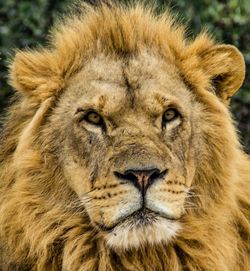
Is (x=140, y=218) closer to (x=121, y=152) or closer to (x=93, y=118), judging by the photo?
(x=121, y=152)

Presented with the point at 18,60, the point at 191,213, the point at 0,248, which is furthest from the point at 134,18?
the point at 0,248

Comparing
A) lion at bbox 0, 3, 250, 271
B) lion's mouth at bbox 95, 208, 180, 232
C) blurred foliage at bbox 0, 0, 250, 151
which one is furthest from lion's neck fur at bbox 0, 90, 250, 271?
blurred foliage at bbox 0, 0, 250, 151

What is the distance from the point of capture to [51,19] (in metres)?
8.02

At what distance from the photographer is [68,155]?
531cm

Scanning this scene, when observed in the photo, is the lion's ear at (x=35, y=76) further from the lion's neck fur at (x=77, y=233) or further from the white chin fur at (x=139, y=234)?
the white chin fur at (x=139, y=234)

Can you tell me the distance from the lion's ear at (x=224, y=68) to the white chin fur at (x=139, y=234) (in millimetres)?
972

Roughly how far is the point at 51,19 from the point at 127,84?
2.87 m

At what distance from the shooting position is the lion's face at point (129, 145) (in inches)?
193

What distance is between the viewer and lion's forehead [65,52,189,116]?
523 cm

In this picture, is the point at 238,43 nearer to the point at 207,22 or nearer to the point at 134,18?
the point at 207,22

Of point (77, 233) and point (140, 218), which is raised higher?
point (140, 218)

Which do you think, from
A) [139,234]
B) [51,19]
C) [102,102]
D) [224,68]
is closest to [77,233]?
[139,234]

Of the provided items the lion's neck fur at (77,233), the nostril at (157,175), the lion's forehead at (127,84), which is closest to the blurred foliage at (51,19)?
the lion's forehead at (127,84)

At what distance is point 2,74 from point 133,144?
3.20 meters
